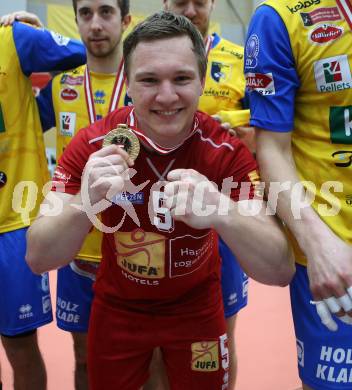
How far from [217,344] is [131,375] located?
32 cm

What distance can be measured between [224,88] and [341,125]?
1031 mm

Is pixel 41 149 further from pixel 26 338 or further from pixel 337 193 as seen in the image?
pixel 337 193

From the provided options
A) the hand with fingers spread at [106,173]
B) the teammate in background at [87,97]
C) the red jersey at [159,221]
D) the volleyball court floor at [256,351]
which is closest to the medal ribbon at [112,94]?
the teammate in background at [87,97]

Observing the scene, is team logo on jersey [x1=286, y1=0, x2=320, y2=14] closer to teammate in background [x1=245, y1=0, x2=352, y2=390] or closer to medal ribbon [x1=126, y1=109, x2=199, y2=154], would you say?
teammate in background [x1=245, y1=0, x2=352, y2=390]

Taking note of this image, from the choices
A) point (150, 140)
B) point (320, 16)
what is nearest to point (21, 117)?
point (150, 140)

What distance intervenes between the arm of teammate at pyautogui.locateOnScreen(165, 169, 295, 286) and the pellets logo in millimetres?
388

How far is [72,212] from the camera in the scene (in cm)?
149

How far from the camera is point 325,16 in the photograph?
1.57 m

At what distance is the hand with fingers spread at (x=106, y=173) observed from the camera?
1380 mm

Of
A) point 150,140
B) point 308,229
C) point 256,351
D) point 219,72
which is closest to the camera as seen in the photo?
point 308,229

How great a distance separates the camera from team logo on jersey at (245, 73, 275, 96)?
5.23 feet

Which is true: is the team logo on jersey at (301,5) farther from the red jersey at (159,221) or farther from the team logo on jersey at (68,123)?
the team logo on jersey at (68,123)

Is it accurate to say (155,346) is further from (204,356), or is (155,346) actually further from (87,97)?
(87,97)

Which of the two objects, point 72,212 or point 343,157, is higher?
point 343,157
